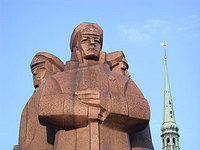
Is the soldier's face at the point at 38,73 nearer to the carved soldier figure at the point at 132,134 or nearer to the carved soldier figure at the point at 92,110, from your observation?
the carved soldier figure at the point at 92,110

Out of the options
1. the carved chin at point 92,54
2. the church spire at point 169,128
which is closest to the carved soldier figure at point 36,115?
the carved chin at point 92,54

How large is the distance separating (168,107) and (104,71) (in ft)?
199

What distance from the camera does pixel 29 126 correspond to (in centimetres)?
1447

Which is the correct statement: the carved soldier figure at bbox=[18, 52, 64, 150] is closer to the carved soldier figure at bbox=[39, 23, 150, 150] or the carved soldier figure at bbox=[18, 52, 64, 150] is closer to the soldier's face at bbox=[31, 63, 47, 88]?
the soldier's face at bbox=[31, 63, 47, 88]

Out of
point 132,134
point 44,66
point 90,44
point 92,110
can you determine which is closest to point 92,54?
point 90,44

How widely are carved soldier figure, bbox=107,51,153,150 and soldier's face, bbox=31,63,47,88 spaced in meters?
2.24

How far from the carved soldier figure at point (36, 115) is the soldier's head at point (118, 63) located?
1.74m

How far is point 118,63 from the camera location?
15.3 m

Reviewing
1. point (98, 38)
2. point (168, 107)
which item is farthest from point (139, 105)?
point (168, 107)

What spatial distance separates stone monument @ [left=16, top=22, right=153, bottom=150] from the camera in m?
A: 12.6

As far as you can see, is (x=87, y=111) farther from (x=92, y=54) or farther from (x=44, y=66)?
(x=44, y=66)

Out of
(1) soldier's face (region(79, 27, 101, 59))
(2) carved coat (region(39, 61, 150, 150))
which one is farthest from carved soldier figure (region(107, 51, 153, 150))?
(1) soldier's face (region(79, 27, 101, 59))

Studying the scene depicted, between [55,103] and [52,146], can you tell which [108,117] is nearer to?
[55,103]

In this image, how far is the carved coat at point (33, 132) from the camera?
1398 centimetres
